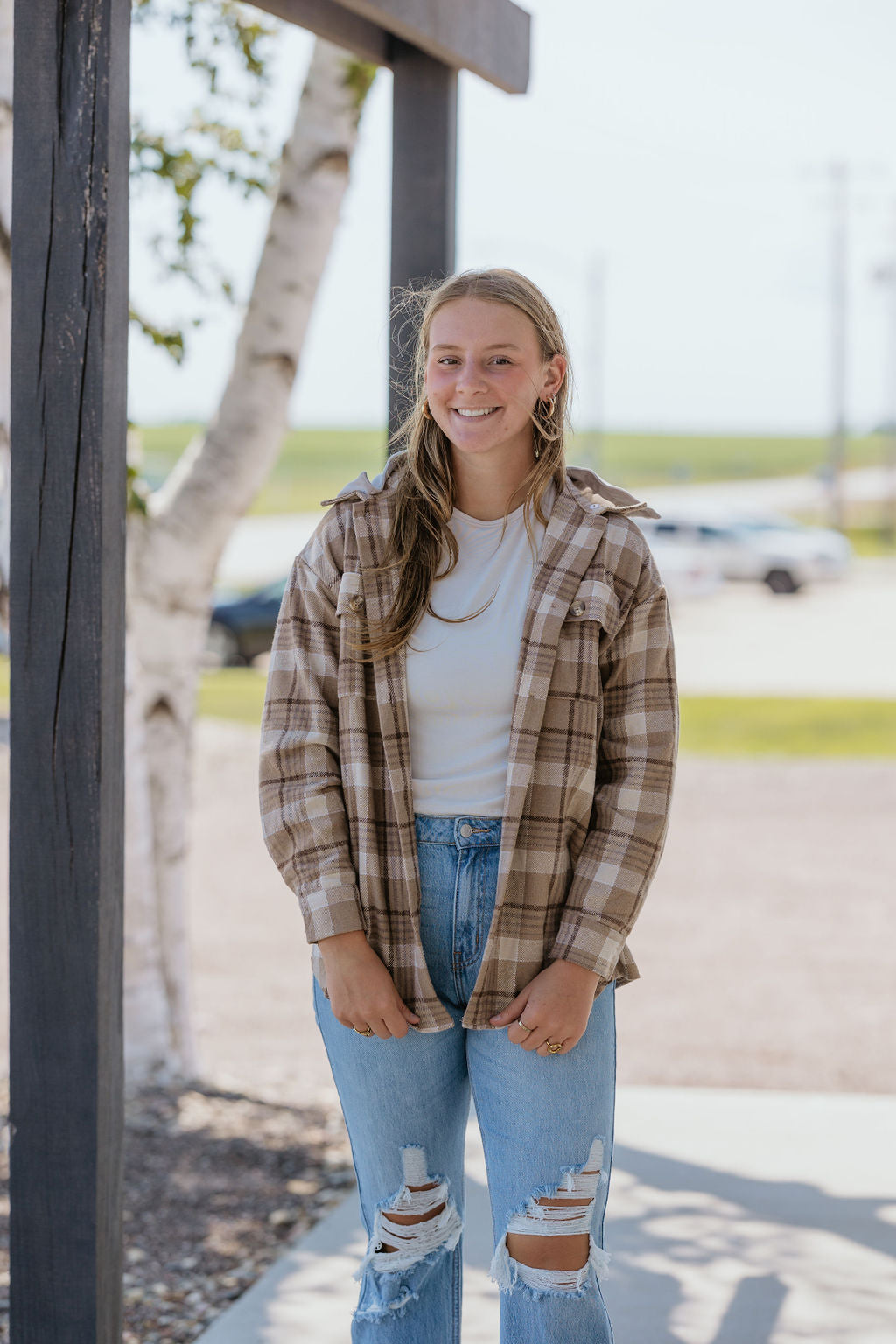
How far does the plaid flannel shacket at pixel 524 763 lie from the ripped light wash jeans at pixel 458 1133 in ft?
0.13

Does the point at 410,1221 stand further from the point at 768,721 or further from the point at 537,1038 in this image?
the point at 768,721

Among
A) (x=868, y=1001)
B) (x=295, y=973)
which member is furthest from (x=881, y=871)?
(x=295, y=973)

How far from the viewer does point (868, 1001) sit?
5.85 metres

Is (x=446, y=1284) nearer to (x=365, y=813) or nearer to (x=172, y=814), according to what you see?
(x=365, y=813)

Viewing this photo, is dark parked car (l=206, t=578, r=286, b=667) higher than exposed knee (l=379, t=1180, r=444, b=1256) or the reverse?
higher

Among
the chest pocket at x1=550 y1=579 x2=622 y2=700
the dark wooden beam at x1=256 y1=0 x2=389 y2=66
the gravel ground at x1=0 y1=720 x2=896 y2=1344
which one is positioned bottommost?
the gravel ground at x1=0 y1=720 x2=896 y2=1344

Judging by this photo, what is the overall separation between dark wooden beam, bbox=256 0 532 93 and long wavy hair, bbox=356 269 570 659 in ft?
2.92

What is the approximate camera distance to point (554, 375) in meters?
1.86

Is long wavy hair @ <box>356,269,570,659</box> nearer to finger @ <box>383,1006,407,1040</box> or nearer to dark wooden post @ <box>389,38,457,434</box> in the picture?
finger @ <box>383,1006,407,1040</box>

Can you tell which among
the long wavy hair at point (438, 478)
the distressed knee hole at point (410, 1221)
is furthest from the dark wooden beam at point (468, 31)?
the distressed knee hole at point (410, 1221)

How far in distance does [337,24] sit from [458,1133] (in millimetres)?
2040

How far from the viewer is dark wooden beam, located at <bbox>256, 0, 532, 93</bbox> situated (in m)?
2.53

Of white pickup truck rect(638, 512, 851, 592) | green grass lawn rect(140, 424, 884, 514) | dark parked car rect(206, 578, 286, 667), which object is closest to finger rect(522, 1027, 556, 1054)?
dark parked car rect(206, 578, 286, 667)

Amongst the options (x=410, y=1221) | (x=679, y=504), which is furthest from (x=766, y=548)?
(x=410, y=1221)
